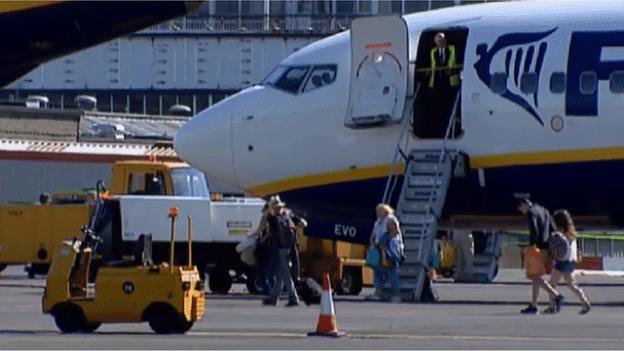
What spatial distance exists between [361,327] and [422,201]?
291 inches

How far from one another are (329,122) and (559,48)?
3.65 meters

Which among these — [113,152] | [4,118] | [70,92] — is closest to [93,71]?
[70,92]

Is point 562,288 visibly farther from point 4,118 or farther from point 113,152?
point 4,118

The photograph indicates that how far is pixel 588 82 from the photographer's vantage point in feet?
89.6

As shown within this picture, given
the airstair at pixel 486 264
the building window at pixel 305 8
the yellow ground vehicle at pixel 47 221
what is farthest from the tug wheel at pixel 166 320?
the building window at pixel 305 8

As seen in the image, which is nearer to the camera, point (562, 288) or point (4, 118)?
point (562, 288)

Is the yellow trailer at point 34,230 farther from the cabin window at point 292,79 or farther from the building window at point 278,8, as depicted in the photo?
A: the building window at point 278,8

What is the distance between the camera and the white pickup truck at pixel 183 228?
32.7 meters

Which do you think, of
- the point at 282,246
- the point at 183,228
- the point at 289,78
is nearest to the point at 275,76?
the point at 289,78

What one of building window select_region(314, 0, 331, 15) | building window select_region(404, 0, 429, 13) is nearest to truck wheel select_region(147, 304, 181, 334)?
building window select_region(314, 0, 331, 15)

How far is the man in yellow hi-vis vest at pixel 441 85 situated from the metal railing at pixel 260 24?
44.7m

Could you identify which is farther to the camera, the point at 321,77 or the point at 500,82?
the point at 321,77

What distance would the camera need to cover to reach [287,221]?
2747 cm

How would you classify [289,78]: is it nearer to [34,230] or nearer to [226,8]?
[34,230]
